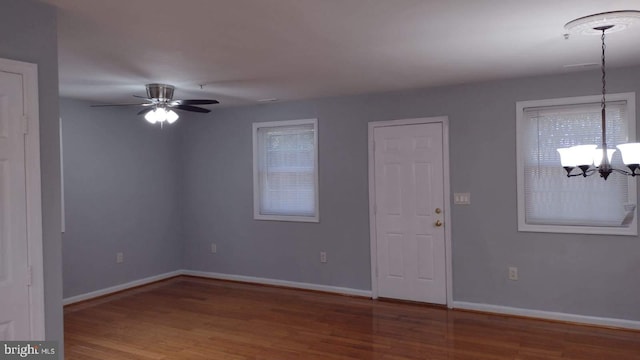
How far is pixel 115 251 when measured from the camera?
5.85m

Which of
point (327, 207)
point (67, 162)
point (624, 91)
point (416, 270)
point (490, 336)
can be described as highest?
point (624, 91)

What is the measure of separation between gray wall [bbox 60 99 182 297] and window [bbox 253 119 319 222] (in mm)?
1354

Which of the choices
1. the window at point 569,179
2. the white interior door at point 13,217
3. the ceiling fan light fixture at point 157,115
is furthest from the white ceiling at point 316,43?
the white interior door at point 13,217

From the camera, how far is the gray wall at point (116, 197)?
5.36 metres

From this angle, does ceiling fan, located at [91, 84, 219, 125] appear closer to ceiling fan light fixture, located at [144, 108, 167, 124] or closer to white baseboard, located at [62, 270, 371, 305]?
ceiling fan light fixture, located at [144, 108, 167, 124]

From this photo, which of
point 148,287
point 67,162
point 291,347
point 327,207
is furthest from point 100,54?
point 148,287

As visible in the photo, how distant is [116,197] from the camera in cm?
586

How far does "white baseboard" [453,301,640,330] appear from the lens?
14.0 feet

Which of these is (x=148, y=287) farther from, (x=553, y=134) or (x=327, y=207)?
(x=553, y=134)

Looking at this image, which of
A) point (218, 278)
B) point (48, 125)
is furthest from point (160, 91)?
point (218, 278)

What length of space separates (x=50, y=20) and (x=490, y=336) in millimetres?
3965

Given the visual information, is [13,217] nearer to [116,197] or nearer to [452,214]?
[116,197]

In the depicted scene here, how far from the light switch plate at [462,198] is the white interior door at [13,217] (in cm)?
388

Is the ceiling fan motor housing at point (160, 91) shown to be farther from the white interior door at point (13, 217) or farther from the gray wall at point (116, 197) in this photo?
the white interior door at point (13, 217)
